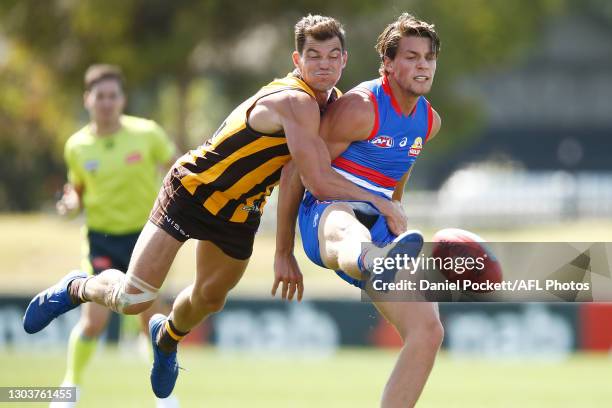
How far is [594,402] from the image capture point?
38.2ft

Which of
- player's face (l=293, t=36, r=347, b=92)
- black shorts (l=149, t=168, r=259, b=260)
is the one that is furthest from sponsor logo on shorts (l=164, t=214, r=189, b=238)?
player's face (l=293, t=36, r=347, b=92)

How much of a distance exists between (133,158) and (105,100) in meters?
0.57

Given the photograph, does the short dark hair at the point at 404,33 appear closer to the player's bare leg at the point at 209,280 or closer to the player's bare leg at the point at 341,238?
the player's bare leg at the point at 341,238

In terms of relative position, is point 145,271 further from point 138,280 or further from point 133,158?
point 133,158

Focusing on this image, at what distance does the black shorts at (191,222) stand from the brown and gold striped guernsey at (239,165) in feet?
0.16

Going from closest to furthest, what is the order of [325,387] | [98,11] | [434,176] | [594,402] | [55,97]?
[594,402] → [325,387] → [98,11] → [55,97] → [434,176]

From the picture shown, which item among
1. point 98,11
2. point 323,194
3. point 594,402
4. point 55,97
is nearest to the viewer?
point 323,194

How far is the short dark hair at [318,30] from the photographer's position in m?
7.44

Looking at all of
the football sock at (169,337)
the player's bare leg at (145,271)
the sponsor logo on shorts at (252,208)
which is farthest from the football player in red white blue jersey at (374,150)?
the football sock at (169,337)

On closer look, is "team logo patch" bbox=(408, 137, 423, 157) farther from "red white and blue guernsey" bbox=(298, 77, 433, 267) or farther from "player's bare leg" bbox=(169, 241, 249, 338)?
"player's bare leg" bbox=(169, 241, 249, 338)

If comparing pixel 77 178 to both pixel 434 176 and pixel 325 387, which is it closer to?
pixel 325 387

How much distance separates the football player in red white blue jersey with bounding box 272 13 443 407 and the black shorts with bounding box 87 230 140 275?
10.7 ft

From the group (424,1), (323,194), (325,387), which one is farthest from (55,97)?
(323,194)

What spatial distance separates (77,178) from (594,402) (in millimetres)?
5053
